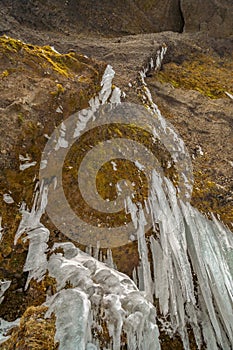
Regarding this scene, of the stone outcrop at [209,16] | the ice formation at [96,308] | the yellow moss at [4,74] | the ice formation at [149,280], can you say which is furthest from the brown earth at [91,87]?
the stone outcrop at [209,16]

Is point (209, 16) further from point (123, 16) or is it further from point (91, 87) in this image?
point (91, 87)

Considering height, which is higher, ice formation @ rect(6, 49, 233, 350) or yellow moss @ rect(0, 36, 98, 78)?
yellow moss @ rect(0, 36, 98, 78)

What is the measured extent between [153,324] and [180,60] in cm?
968

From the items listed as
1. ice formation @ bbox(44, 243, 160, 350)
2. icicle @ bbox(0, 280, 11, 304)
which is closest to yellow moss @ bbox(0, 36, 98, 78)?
ice formation @ bbox(44, 243, 160, 350)

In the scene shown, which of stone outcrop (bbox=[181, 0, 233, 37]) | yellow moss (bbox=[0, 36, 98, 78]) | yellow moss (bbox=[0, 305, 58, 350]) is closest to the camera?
yellow moss (bbox=[0, 305, 58, 350])

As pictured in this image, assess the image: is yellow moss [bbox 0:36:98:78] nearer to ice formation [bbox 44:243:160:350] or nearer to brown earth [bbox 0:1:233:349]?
brown earth [bbox 0:1:233:349]

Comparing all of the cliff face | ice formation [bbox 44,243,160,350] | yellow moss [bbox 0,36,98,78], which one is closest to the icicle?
ice formation [bbox 44,243,160,350]

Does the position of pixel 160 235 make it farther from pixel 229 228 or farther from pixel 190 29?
pixel 190 29

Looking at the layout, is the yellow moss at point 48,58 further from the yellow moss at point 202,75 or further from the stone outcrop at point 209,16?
the stone outcrop at point 209,16

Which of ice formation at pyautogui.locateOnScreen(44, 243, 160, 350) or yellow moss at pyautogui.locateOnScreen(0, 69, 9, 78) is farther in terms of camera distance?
yellow moss at pyautogui.locateOnScreen(0, 69, 9, 78)

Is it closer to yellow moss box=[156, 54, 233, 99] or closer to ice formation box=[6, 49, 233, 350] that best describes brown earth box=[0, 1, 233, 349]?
yellow moss box=[156, 54, 233, 99]

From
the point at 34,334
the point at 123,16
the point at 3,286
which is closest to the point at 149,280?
the point at 3,286

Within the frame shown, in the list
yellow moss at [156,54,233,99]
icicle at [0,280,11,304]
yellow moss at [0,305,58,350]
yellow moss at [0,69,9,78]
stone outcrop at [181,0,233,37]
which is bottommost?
yellow moss at [0,305,58,350]

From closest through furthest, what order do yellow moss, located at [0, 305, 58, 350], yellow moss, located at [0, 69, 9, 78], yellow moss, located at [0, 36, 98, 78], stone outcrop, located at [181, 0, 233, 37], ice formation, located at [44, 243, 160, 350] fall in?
1. yellow moss, located at [0, 305, 58, 350]
2. ice formation, located at [44, 243, 160, 350]
3. yellow moss, located at [0, 69, 9, 78]
4. yellow moss, located at [0, 36, 98, 78]
5. stone outcrop, located at [181, 0, 233, 37]
